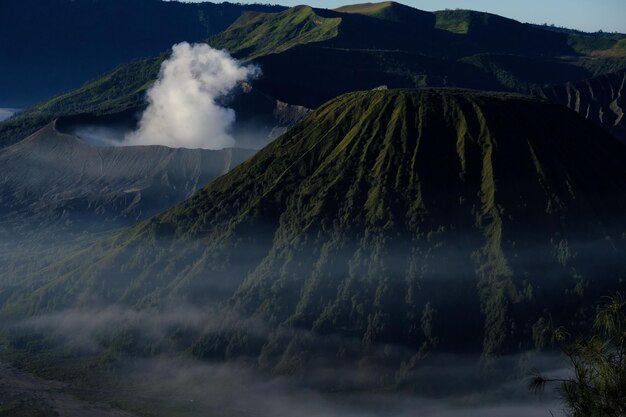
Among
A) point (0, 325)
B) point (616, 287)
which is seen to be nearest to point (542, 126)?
point (616, 287)

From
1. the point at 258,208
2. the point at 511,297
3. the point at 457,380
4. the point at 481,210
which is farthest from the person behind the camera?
the point at 258,208

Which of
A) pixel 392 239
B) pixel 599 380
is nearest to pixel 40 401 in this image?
pixel 392 239

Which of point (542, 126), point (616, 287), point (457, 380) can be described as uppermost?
point (542, 126)

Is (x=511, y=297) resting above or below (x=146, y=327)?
above

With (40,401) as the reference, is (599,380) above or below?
above

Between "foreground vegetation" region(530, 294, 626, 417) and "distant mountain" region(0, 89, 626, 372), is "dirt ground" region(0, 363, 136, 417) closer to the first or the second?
"distant mountain" region(0, 89, 626, 372)

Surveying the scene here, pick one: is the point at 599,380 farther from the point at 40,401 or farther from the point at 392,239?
the point at 392,239

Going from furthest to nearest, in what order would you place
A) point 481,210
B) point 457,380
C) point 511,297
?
point 481,210, point 511,297, point 457,380

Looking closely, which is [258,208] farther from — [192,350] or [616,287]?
[616,287]
